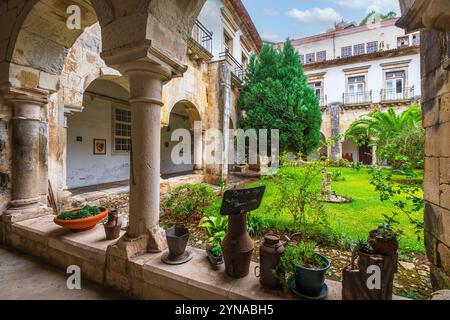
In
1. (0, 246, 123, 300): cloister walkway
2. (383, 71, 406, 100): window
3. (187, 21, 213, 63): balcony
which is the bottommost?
(0, 246, 123, 300): cloister walkway

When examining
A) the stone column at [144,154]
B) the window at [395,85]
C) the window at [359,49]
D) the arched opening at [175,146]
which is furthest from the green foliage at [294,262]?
the window at [359,49]

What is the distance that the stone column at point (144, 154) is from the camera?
181 centimetres

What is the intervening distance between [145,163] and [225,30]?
Answer: 9.60 meters

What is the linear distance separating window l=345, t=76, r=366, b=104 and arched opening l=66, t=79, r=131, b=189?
661 inches

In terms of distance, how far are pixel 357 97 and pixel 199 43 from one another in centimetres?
1501

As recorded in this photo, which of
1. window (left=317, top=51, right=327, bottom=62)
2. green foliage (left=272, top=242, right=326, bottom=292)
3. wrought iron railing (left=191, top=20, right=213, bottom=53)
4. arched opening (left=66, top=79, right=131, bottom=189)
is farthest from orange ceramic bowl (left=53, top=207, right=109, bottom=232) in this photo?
window (left=317, top=51, right=327, bottom=62)

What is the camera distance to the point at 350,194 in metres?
6.23

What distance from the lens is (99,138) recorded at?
7242 millimetres

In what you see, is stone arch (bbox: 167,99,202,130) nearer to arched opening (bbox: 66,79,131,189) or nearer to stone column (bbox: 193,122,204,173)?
stone column (bbox: 193,122,204,173)

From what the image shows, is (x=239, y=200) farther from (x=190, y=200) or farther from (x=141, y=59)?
(x=190, y=200)

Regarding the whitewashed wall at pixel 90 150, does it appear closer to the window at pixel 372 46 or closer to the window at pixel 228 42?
the window at pixel 228 42

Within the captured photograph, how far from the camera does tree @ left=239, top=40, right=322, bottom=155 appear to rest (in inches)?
363

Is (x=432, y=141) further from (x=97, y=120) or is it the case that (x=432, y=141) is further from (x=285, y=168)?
(x=97, y=120)

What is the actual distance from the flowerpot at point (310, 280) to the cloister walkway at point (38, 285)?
1.38 meters
